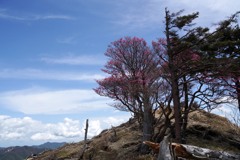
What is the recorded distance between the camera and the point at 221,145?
23.4 m

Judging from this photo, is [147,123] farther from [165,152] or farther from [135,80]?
[165,152]

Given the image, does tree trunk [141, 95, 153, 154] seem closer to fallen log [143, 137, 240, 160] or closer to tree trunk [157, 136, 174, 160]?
fallen log [143, 137, 240, 160]

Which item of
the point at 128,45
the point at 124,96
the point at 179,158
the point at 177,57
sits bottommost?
the point at 179,158

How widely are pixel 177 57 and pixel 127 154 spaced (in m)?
8.18

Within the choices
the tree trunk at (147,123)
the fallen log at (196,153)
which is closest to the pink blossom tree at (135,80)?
the tree trunk at (147,123)

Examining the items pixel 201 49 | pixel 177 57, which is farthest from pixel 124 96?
pixel 201 49

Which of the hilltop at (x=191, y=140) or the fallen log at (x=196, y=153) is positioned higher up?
the hilltop at (x=191, y=140)

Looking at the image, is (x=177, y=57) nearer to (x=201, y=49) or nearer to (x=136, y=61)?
(x=201, y=49)

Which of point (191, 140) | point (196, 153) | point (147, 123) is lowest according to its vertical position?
point (196, 153)

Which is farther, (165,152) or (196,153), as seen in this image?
(196,153)

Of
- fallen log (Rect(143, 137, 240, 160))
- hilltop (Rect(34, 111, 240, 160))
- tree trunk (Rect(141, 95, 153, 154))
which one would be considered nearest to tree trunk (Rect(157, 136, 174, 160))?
fallen log (Rect(143, 137, 240, 160))

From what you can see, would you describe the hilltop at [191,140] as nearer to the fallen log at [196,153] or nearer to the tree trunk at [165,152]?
the fallen log at [196,153]

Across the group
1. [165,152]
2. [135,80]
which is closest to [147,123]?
[135,80]

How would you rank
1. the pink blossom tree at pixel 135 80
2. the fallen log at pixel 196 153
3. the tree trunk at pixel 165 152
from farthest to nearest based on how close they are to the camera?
the pink blossom tree at pixel 135 80
the fallen log at pixel 196 153
the tree trunk at pixel 165 152
